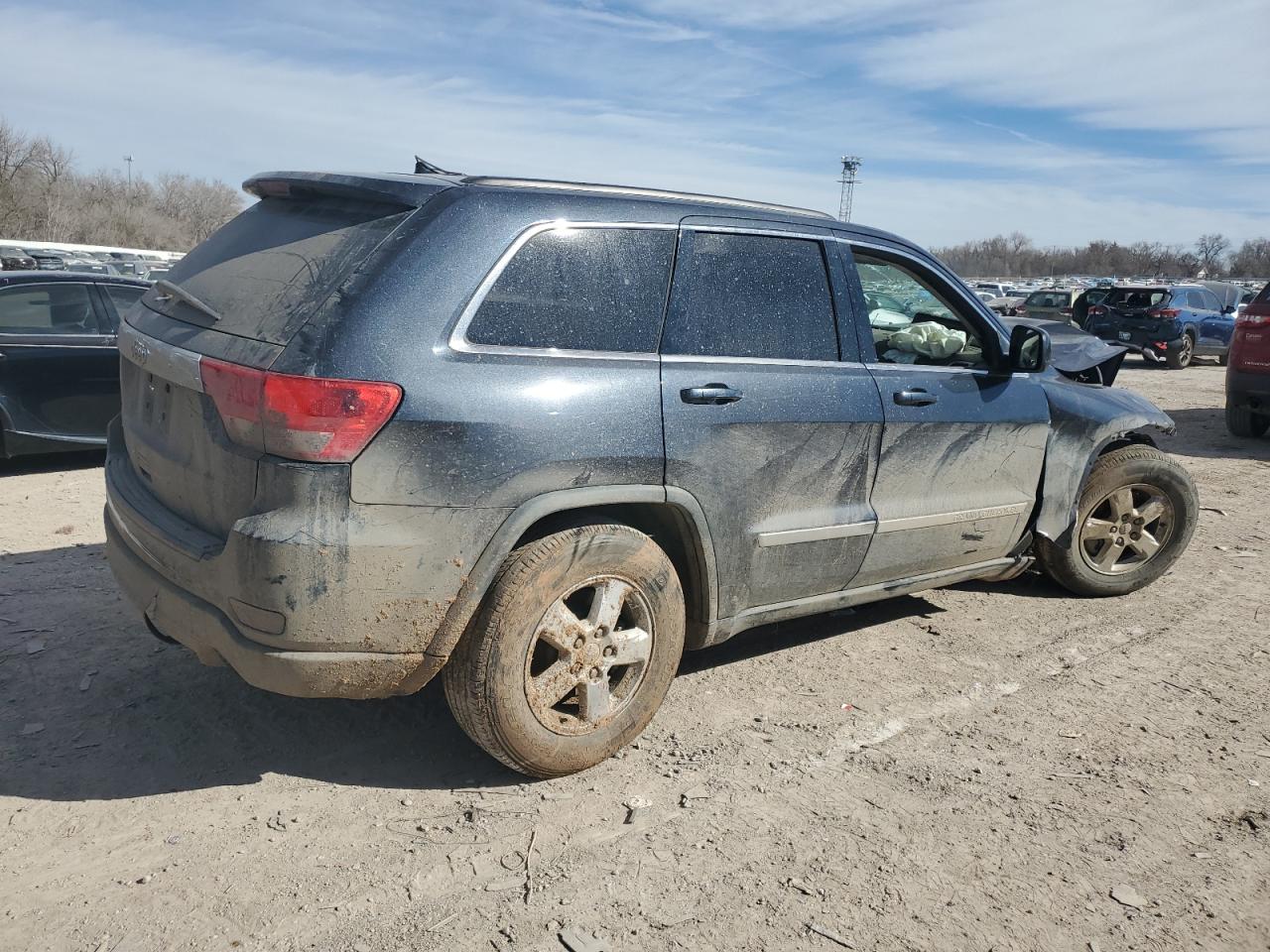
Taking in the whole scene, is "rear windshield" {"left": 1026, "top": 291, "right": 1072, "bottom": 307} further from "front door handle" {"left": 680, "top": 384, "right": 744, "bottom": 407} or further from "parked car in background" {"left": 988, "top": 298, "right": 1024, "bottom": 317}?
"front door handle" {"left": 680, "top": 384, "right": 744, "bottom": 407}

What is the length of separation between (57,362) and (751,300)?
5.87m

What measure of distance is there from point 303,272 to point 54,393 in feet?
17.6

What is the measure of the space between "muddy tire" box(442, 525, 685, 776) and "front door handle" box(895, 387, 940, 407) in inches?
50.5

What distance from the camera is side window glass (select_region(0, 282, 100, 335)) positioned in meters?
7.37

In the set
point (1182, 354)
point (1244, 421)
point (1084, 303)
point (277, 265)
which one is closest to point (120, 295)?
point (277, 265)

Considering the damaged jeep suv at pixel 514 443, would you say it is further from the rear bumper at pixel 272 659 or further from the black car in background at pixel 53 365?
the black car in background at pixel 53 365

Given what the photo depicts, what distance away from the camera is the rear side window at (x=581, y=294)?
3141 mm

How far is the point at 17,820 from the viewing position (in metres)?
3.07

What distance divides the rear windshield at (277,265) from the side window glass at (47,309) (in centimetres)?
464

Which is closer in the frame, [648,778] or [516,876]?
[516,876]

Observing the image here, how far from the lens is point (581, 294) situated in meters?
3.31

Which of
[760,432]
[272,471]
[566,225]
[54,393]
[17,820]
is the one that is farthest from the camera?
[54,393]

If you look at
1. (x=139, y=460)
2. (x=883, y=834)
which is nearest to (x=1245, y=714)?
(x=883, y=834)

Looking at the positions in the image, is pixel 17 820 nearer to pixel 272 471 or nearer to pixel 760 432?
pixel 272 471
